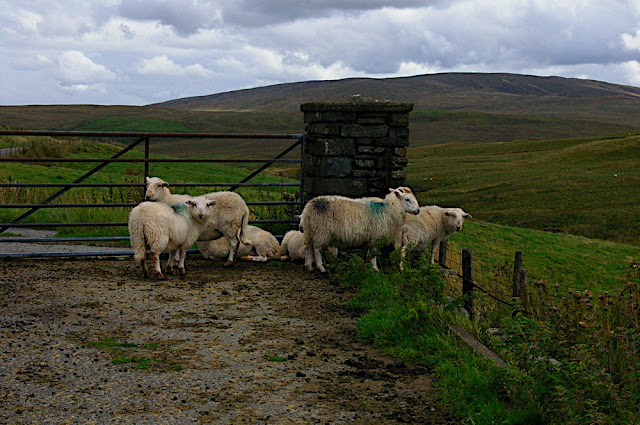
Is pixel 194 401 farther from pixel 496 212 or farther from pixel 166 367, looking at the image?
pixel 496 212

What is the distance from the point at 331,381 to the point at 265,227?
7864 mm

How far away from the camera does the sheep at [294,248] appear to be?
11.8 m

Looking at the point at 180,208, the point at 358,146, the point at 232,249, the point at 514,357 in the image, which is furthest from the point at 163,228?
the point at 514,357

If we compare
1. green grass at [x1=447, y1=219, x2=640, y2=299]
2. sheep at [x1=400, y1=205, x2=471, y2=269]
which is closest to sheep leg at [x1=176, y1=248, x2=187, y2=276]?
sheep at [x1=400, y1=205, x2=471, y2=269]

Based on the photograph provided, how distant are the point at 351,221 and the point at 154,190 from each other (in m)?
2.94

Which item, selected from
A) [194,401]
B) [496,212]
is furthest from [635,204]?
[194,401]

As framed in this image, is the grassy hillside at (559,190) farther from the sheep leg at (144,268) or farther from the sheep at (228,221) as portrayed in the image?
the sheep leg at (144,268)

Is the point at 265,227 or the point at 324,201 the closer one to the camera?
the point at 324,201

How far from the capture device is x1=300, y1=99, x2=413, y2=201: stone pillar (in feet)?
39.5

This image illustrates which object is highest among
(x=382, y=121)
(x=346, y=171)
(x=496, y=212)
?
(x=382, y=121)

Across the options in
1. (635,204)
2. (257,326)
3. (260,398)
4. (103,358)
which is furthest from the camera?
(635,204)

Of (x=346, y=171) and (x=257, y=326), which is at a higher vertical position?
(x=346, y=171)

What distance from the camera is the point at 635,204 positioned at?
34.8 meters

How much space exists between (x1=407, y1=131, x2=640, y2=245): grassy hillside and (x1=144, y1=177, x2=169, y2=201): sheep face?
69.7 feet
